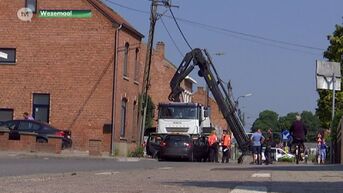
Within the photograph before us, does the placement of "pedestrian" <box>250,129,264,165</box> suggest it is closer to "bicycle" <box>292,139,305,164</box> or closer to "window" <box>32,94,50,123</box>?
"bicycle" <box>292,139,305,164</box>

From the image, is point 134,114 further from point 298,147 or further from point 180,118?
point 298,147

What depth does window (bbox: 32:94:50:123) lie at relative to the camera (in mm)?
41344

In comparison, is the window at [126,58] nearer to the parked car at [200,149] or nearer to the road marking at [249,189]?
the parked car at [200,149]

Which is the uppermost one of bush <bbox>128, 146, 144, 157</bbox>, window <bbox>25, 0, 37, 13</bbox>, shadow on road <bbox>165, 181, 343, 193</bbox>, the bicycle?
window <bbox>25, 0, 37, 13</bbox>

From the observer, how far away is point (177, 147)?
36656mm

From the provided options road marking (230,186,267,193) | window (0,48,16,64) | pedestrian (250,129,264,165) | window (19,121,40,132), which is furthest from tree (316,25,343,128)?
road marking (230,186,267,193)

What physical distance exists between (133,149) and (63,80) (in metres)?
5.36

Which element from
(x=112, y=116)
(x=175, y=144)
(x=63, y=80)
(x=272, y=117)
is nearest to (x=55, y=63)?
(x=63, y=80)

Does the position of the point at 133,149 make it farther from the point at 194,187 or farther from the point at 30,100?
the point at 194,187

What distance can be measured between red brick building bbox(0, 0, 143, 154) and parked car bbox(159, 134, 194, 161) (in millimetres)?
4952

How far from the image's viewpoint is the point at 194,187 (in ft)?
40.5

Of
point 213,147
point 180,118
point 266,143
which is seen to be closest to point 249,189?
point 266,143

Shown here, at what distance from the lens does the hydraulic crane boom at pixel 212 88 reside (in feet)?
140

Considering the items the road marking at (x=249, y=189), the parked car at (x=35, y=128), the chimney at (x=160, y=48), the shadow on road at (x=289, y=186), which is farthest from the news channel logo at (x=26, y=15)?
the chimney at (x=160, y=48)
